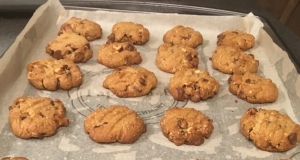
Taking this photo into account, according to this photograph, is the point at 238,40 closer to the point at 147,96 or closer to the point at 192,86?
the point at 192,86

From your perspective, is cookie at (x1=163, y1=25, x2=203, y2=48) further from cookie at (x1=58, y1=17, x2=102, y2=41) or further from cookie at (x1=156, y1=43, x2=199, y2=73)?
cookie at (x1=58, y1=17, x2=102, y2=41)

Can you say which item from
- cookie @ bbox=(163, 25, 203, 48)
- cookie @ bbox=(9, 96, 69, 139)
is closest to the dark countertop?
cookie @ bbox=(163, 25, 203, 48)

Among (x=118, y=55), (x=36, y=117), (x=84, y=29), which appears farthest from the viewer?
(x=84, y=29)

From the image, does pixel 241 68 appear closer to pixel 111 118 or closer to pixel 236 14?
pixel 236 14

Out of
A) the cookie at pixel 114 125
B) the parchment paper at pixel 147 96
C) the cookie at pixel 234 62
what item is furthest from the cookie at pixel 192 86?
the cookie at pixel 114 125

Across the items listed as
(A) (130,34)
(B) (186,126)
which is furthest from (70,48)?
(B) (186,126)

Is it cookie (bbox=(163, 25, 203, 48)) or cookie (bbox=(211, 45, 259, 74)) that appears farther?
cookie (bbox=(163, 25, 203, 48))

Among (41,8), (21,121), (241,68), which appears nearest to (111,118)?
(21,121)

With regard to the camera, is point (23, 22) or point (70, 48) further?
point (23, 22)
